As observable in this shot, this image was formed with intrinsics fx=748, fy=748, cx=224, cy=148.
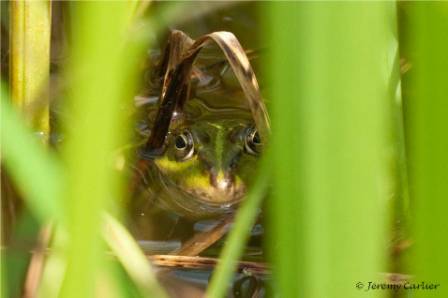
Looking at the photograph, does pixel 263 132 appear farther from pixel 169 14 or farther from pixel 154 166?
pixel 154 166

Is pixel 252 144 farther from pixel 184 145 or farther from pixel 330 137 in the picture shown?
pixel 330 137

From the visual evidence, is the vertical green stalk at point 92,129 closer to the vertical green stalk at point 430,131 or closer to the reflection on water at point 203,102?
the vertical green stalk at point 430,131

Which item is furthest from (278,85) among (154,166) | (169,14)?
(154,166)

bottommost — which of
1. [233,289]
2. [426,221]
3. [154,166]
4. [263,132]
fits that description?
[233,289]

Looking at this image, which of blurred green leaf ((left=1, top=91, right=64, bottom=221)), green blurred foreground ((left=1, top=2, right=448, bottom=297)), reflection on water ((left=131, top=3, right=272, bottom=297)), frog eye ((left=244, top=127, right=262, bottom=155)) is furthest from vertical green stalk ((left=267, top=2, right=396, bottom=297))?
frog eye ((left=244, top=127, right=262, bottom=155))

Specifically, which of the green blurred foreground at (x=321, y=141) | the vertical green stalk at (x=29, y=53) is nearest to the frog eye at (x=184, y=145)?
the vertical green stalk at (x=29, y=53)

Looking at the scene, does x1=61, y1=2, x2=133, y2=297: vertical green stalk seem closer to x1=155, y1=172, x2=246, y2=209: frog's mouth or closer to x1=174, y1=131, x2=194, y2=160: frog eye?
x1=155, y1=172, x2=246, y2=209: frog's mouth
